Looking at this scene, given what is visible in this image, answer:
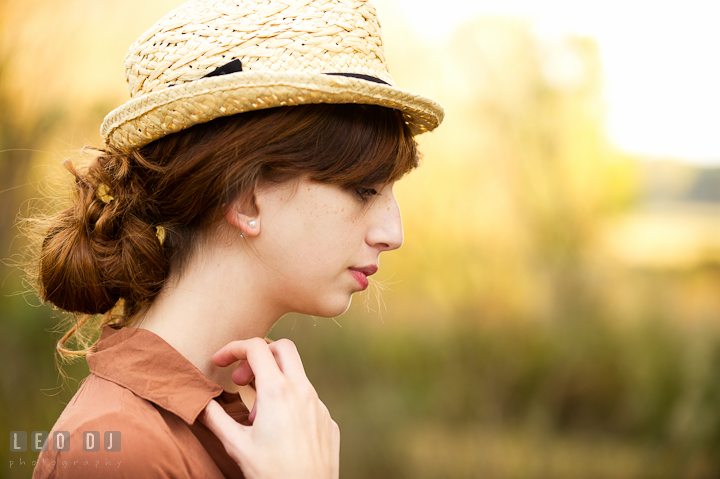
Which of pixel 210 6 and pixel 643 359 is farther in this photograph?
pixel 643 359

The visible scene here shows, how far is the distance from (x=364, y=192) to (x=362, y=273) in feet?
0.57

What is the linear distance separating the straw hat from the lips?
1.10ft

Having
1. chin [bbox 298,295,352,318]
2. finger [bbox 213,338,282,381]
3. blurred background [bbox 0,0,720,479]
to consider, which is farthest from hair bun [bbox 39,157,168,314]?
blurred background [bbox 0,0,720,479]

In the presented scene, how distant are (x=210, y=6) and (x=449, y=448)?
2.64 m

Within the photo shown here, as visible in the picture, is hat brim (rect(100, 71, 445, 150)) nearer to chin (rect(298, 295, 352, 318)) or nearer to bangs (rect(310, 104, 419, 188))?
bangs (rect(310, 104, 419, 188))

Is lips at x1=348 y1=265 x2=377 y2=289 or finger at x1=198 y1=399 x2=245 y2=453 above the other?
lips at x1=348 y1=265 x2=377 y2=289

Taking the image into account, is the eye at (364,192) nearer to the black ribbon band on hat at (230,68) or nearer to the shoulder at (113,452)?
the black ribbon band on hat at (230,68)

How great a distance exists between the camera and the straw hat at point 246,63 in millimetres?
893

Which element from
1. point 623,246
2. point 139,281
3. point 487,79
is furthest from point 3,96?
point 623,246

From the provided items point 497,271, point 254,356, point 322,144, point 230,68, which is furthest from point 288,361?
point 497,271

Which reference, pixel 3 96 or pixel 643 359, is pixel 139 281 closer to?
pixel 3 96

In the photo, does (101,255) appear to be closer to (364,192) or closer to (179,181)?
(179,181)

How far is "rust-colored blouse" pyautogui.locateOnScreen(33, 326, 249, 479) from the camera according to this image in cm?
77

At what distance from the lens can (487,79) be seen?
2.89m
